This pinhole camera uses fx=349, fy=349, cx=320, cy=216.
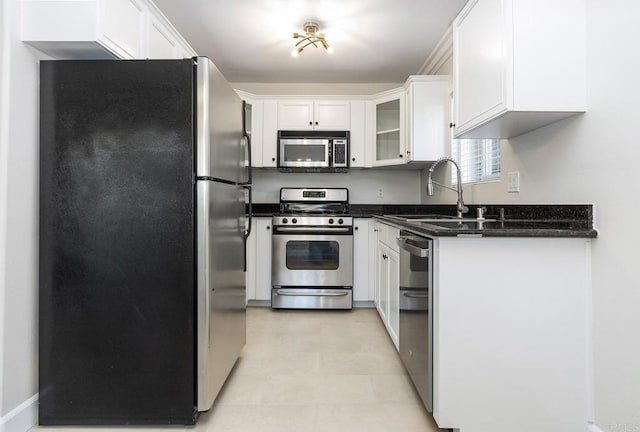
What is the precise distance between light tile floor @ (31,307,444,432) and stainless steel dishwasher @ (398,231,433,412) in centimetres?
17

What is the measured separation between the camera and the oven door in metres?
3.31

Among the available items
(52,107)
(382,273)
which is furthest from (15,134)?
(382,273)

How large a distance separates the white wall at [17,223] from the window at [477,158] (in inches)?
101

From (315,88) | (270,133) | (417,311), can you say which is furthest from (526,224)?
(315,88)

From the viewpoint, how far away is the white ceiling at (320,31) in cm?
243

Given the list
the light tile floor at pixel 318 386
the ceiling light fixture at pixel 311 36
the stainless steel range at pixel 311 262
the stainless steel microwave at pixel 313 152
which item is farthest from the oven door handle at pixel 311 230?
the ceiling light fixture at pixel 311 36

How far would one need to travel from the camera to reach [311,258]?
3.31m

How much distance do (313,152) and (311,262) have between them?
112 centimetres

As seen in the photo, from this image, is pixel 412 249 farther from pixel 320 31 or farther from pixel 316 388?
pixel 320 31

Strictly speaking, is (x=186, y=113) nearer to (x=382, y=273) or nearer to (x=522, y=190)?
(x=522, y=190)

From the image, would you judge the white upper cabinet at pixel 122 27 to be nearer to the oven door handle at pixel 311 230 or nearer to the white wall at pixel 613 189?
the oven door handle at pixel 311 230

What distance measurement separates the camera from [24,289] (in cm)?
153

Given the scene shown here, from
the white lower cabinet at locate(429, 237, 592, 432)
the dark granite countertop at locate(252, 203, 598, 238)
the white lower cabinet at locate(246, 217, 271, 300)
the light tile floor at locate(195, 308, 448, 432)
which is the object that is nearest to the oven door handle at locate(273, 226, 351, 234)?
the white lower cabinet at locate(246, 217, 271, 300)

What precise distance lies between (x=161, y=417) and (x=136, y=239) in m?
0.79
